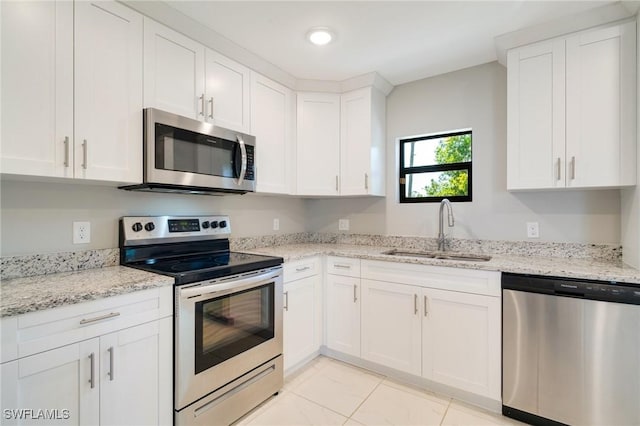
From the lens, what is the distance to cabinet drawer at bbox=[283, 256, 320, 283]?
2.22m

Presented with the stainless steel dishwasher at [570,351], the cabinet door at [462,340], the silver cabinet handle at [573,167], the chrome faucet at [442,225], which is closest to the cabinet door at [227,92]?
the chrome faucet at [442,225]

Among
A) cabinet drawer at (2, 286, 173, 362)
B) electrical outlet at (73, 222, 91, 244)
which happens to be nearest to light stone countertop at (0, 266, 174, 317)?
cabinet drawer at (2, 286, 173, 362)

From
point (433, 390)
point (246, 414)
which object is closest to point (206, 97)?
point (246, 414)

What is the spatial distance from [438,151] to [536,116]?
Answer: 2.70 ft

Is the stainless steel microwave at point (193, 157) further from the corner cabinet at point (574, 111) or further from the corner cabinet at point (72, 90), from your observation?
the corner cabinet at point (574, 111)

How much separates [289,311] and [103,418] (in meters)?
1.19

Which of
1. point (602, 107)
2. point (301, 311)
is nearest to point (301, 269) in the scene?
point (301, 311)

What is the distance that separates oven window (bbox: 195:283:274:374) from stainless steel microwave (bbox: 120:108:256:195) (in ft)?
2.34

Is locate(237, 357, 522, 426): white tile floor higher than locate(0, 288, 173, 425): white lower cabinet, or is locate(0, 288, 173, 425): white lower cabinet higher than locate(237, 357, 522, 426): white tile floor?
locate(0, 288, 173, 425): white lower cabinet

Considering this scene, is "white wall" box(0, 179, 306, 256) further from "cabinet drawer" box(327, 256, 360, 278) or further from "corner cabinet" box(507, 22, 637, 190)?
"corner cabinet" box(507, 22, 637, 190)

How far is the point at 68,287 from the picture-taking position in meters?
1.30

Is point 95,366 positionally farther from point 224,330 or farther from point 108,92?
point 108,92

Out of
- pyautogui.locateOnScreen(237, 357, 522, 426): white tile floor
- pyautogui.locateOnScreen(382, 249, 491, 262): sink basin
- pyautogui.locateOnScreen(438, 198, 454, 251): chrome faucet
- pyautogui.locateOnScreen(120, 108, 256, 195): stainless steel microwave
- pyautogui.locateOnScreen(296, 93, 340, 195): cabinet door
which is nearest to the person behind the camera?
pyautogui.locateOnScreen(120, 108, 256, 195): stainless steel microwave

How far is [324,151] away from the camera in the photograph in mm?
2807
